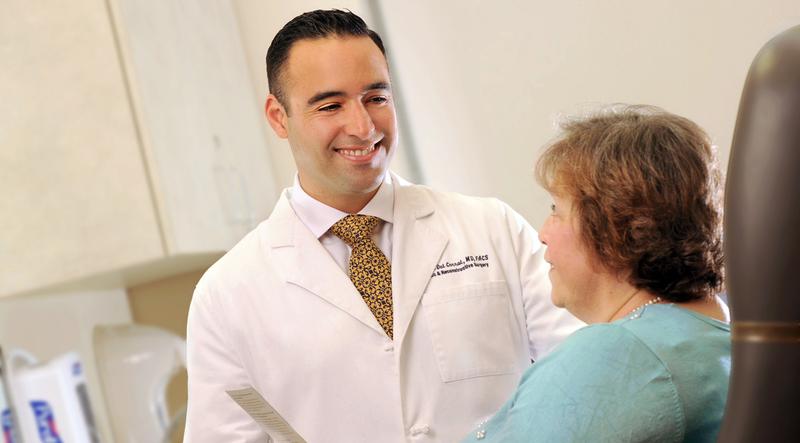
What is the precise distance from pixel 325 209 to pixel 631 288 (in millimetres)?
712

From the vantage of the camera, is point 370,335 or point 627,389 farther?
point 370,335

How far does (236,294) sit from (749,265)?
1.09 meters

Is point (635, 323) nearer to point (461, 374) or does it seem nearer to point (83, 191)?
point (461, 374)

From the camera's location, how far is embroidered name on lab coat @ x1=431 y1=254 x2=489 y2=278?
168 centimetres

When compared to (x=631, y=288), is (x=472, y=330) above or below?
below

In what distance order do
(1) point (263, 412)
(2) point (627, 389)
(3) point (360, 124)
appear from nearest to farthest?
(2) point (627, 389)
(1) point (263, 412)
(3) point (360, 124)

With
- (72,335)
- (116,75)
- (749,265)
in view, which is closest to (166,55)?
(116,75)

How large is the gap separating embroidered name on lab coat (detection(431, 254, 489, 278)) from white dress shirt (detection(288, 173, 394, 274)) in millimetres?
83

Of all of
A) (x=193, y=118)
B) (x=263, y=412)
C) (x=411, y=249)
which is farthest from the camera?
(x=193, y=118)

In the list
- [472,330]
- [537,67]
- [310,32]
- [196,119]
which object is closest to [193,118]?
[196,119]

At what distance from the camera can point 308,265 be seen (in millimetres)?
1658

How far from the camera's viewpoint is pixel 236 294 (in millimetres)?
1642

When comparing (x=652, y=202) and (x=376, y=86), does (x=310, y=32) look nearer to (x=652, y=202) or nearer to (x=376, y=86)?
(x=376, y=86)

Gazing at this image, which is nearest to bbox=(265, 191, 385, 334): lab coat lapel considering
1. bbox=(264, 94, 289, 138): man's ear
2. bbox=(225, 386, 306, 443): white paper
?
bbox=(264, 94, 289, 138): man's ear
